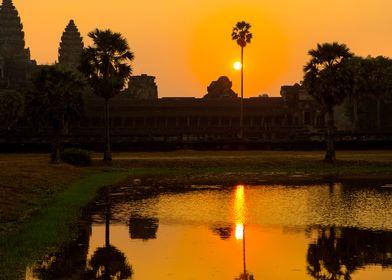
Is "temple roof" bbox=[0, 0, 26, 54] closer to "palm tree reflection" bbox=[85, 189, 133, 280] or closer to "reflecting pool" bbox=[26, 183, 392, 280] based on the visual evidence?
"reflecting pool" bbox=[26, 183, 392, 280]

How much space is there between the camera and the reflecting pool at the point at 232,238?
56.3ft

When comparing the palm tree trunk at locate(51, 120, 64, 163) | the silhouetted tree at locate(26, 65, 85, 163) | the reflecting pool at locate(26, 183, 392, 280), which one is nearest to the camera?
the reflecting pool at locate(26, 183, 392, 280)

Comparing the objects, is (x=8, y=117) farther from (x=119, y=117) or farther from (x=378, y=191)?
(x=378, y=191)

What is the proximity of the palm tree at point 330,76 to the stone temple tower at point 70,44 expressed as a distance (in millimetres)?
113295

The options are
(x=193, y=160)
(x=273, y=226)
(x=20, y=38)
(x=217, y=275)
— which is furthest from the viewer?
(x=20, y=38)

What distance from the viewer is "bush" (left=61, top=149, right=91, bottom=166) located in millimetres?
55156

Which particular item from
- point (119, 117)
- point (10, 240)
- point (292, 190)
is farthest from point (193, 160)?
point (119, 117)

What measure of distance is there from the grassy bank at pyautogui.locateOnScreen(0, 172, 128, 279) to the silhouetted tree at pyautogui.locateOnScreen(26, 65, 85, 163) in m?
17.1

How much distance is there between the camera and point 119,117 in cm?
11162

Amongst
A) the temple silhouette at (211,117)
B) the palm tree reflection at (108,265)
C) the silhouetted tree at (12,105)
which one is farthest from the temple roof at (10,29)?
the palm tree reflection at (108,265)

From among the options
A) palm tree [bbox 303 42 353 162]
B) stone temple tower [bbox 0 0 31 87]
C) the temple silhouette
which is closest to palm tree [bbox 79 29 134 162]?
palm tree [bbox 303 42 353 162]

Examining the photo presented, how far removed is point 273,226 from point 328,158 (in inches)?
1416

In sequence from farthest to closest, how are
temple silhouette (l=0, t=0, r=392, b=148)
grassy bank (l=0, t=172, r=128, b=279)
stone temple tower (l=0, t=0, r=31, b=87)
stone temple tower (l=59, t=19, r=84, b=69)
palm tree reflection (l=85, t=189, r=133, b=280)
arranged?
stone temple tower (l=59, t=19, r=84, b=69), stone temple tower (l=0, t=0, r=31, b=87), temple silhouette (l=0, t=0, r=392, b=148), grassy bank (l=0, t=172, r=128, b=279), palm tree reflection (l=85, t=189, r=133, b=280)

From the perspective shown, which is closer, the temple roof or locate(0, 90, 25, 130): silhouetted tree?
locate(0, 90, 25, 130): silhouetted tree
